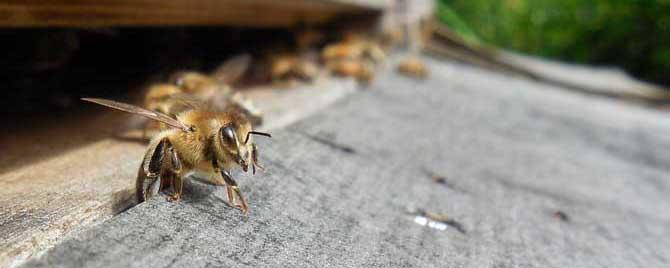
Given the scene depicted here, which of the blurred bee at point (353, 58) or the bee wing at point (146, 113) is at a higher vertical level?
the bee wing at point (146, 113)

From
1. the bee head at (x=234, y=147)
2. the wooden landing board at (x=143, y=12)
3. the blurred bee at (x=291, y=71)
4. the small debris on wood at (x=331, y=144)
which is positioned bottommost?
the small debris on wood at (x=331, y=144)

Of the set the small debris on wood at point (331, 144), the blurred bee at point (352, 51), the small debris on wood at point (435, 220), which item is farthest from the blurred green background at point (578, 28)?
the small debris on wood at point (435, 220)

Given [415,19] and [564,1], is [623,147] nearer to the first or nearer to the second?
[415,19]

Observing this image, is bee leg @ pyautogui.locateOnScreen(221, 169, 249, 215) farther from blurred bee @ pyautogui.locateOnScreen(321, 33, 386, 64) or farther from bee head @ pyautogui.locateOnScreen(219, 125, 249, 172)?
blurred bee @ pyautogui.locateOnScreen(321, 33, 386, 64)

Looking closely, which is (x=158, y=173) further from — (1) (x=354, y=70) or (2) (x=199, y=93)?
(1) (x=354, y=70)

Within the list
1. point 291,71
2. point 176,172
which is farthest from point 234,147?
point 291,71

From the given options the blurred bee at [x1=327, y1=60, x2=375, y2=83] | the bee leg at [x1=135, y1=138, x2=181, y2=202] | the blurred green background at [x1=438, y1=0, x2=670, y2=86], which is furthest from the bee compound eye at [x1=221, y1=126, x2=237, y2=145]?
the blurred green background at [x1=438, y1=0, x2=670, y2=86]

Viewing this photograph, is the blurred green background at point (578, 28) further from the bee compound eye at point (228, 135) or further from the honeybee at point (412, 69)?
the bee compound eye at point (228, 135)
